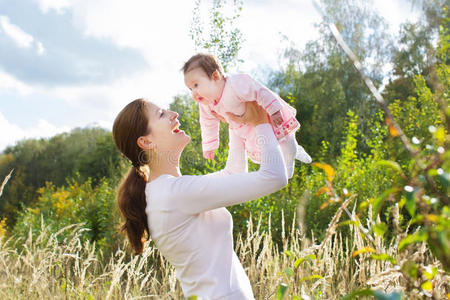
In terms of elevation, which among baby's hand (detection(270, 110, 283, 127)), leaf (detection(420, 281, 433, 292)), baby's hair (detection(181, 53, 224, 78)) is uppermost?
baby's hair (detection(181, 53, 224, 78))

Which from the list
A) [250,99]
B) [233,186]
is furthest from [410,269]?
[250,99]

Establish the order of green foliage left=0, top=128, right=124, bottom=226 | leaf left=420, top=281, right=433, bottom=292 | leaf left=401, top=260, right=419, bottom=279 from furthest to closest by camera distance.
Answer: green foliage left=0, top=128, right=124, bottom=226
leaf left=420, top=281, right=433, bottom=292
leaf left=401, top=260, right=419, bottom=279

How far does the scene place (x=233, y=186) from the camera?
1725 millimetres

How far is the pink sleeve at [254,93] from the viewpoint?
2.29 m

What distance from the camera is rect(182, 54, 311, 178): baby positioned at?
2.34 metres

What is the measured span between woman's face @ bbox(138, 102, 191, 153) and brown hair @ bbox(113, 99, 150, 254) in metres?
0.03

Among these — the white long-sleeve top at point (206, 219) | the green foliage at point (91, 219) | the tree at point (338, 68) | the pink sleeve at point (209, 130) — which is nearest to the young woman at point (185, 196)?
the white long-sleeve top at point (206, 219)

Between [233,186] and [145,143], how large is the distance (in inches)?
21.8

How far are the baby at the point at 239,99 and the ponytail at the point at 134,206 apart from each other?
24.0 inches

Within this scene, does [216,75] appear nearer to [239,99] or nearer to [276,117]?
[239,99]

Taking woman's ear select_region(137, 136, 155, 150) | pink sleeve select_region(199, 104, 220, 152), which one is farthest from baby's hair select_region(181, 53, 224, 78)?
woman's ear select_region(137, 136, 155, 150)

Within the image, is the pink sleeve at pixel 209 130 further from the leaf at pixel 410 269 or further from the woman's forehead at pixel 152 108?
the leaf at pixel 410 269

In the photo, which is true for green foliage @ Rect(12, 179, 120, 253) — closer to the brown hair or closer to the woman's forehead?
the brown hair

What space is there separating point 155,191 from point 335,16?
62.0 feet
